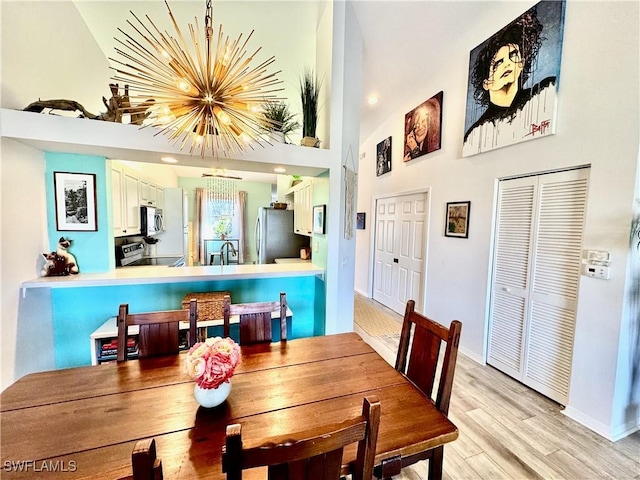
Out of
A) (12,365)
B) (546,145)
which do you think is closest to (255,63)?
(546,145)

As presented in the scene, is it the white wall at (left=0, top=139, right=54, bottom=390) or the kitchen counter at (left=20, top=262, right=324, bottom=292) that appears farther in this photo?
the kitchen counter at (left=20, top=262, right=324, bottom=292)

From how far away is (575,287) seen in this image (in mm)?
2152

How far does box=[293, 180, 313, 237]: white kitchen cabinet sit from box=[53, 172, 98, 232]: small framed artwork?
2103 mm

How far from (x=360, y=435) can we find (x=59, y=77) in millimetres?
3431

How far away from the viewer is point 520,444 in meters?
1.84

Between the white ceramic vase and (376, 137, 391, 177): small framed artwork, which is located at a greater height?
(376, 137, 391, 177): small framed artwork

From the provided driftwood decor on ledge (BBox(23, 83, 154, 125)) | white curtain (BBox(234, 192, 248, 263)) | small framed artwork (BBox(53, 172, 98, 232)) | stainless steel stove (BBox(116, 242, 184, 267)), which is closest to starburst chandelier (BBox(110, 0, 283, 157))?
driftwood decor on ledge (BBox(23, 83, 154, 125))

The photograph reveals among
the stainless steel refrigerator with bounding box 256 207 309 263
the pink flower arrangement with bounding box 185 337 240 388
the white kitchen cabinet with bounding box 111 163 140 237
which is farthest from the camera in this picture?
the stainless steel refrigerator with bounding box 256 207 309 263

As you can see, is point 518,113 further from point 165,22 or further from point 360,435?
point 165,22

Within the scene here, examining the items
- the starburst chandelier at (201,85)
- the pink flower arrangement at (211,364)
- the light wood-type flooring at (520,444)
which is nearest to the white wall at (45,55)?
the starburst chandelier at (201,85)

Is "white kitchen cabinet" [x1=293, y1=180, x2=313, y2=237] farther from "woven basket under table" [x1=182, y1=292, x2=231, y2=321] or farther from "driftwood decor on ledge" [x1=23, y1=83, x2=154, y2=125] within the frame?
"driftwood decor on ledge" [x1=23, y1=83, x2=154, y2=125]

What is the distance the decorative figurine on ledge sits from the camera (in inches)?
85.4

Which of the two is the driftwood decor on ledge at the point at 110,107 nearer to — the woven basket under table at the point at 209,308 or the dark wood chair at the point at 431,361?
the woven basket under table at the point at 209,308

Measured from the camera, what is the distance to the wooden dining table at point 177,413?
2.78ft
